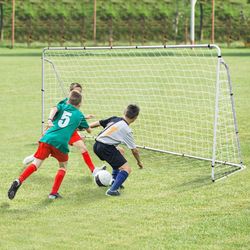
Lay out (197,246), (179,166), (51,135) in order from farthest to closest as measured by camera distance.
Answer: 1. (179,166)
2. (51,135)
3. (197,246)

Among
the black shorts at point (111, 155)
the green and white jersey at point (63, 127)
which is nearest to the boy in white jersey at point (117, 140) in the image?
the black shorts at point (111, 155)

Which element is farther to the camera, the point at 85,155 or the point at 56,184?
the point at 85,155

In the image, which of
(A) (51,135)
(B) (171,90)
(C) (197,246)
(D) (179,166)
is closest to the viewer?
(C) (197,246)

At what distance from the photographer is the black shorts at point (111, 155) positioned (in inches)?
363

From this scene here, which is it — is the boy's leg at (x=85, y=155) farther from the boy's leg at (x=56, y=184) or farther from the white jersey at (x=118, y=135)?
the boy's leg at (x=56, y=184)

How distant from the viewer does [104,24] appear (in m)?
48.7

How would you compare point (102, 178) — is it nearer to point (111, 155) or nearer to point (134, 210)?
point (111, 155)

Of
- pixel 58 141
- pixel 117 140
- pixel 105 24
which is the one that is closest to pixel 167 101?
pixel 117 140

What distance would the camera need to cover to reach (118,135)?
925 cm

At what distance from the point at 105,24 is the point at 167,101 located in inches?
1201

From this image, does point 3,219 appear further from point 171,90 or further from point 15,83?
point 15,83

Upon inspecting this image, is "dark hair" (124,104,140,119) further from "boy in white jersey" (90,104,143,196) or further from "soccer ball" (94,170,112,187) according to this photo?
"soccer ball" (94,170,112,187)

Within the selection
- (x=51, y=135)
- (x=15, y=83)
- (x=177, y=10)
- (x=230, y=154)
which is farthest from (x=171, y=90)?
(x=177, y=10)

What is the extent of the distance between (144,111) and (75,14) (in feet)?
110
